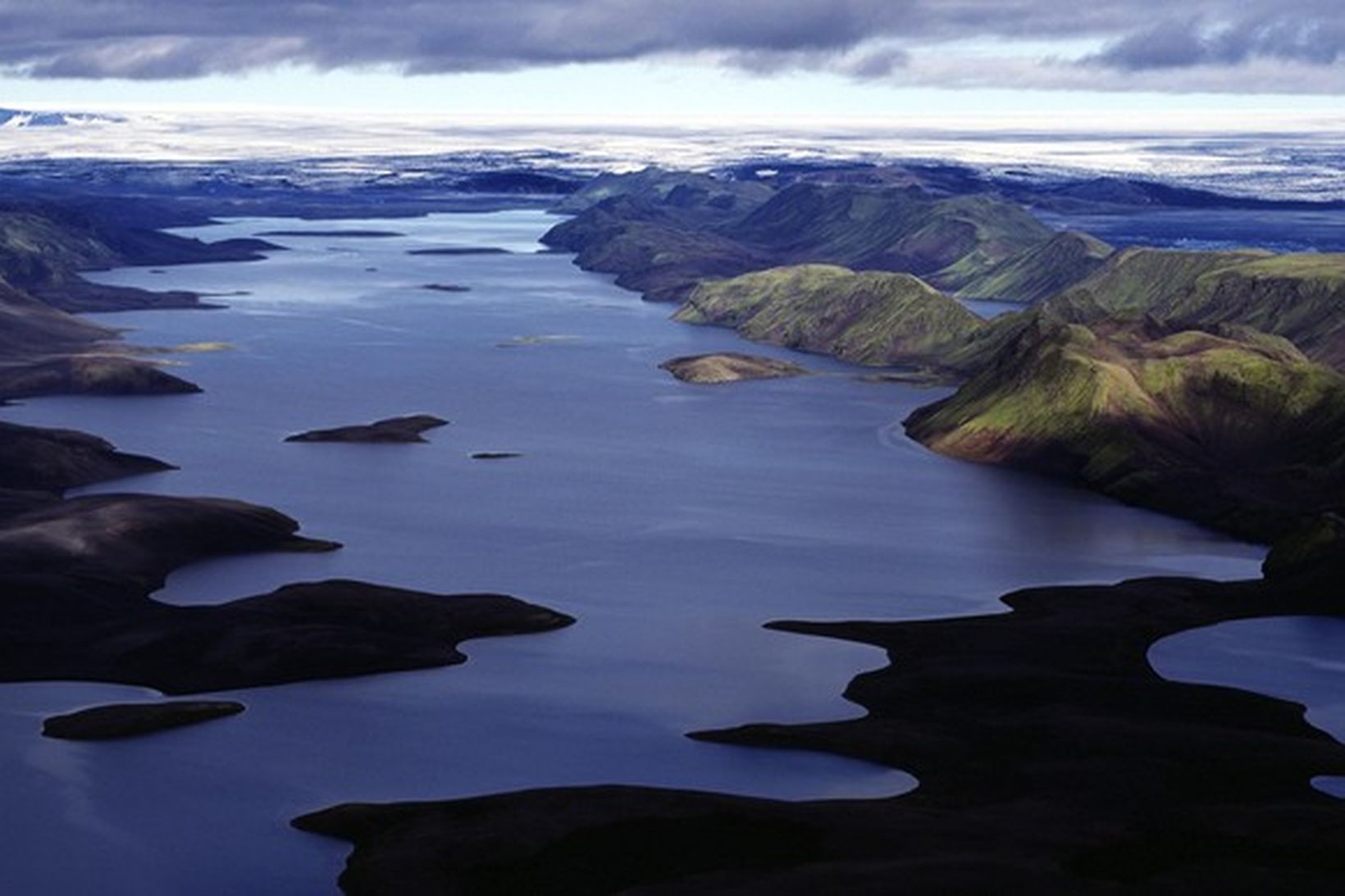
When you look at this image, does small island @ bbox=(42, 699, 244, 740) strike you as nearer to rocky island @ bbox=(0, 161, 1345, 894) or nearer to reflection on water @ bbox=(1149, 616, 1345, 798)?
rocky island @ bbox=(0, 161, 1345, 894)

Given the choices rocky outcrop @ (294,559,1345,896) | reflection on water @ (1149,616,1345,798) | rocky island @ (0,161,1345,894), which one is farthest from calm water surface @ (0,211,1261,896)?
reflection on water @ (1149,616,1345,798)

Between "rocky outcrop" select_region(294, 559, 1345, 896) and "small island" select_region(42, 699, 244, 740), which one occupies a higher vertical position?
"rocky outcrop" select_region(294, 559, 1345, 896)

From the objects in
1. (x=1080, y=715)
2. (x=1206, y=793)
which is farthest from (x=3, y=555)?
(x=1206, y=793)

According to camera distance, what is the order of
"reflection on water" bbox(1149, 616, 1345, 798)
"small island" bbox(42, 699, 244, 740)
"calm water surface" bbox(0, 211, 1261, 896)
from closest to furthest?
"calm water surface" bbox(0, 211, 1261, 896)
"small island" bbox(42, 699, 244, 740)
"reflection on water" bbox(1149, 616, 1345, 798)

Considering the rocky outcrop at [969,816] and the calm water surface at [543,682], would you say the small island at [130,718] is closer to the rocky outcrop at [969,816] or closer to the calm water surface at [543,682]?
the calm water surface at [543,682]

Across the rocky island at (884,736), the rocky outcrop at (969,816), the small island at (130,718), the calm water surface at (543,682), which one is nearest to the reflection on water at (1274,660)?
the rocky island at (884,736)

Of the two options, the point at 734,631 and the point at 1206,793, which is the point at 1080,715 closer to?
the point at 1206,793
